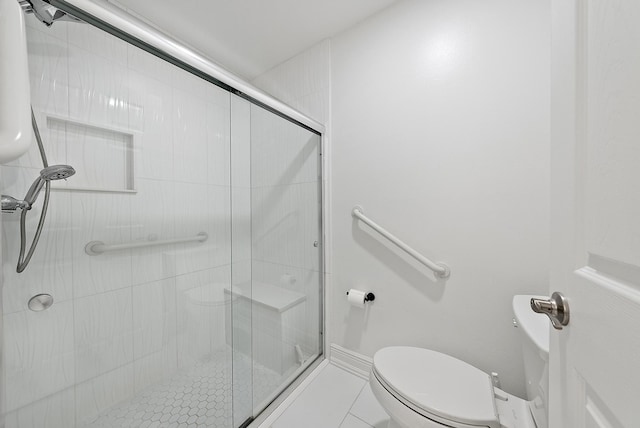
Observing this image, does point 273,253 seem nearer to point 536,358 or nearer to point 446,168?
point 446,168

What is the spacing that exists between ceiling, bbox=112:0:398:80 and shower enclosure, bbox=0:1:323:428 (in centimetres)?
57

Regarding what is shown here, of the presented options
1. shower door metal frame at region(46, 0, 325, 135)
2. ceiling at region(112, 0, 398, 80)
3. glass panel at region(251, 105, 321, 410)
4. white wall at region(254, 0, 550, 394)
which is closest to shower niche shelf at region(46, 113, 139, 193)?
shower door metal frame at region(46, 0, 325, 135)

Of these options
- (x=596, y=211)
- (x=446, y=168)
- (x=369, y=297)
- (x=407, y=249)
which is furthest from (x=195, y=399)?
(x=446, y=168)

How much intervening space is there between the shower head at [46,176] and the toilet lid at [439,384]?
1.28 meters

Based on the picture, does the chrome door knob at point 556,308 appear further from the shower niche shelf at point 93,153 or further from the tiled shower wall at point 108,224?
the shower niche shelf at point 93,153

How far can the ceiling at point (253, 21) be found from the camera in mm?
1245

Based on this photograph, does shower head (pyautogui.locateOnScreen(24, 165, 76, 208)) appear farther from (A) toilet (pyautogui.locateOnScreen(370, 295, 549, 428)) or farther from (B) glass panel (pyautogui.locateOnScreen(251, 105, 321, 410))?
(A) toilet (pyautogui.locateOnScreen(370, 295, 549, 428))

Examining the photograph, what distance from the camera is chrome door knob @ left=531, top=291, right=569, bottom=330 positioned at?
15.7 inches

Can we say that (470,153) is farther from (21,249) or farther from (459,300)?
(21,249)

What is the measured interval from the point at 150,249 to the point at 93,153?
426 millimetres

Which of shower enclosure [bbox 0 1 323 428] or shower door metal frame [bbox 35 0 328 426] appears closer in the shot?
shower door metal frame [bbox 35 0 328 426]

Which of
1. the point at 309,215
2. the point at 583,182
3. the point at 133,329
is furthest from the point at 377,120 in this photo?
the point at 133,329

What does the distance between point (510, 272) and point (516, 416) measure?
50 cm

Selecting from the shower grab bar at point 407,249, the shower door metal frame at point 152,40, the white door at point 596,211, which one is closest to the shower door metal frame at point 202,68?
the shower door metal frame at point 152,40
